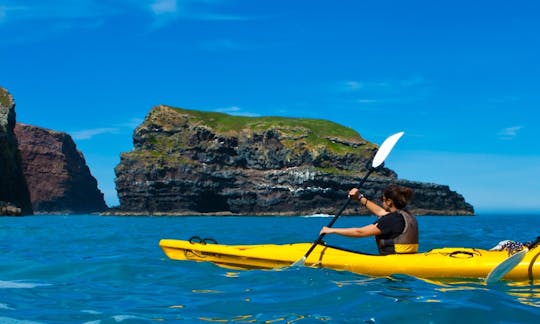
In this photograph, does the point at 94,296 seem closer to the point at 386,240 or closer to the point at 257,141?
the point at 386,240

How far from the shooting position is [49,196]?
7569 inches

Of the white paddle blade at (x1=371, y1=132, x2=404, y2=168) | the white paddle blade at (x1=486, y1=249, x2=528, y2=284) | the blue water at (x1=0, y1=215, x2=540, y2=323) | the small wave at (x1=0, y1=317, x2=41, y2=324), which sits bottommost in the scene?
the small wave at (x1=0, y1=317, x2=41, y2=324)

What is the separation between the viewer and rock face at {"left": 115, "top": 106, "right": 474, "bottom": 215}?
109 meters

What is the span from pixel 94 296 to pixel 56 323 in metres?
1.76

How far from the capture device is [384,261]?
8867mm

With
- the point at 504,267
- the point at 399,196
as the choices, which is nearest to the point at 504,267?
the point at 504,267

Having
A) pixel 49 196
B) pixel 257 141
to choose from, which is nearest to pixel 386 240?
pixel 257 141

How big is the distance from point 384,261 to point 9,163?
9419 centimetres

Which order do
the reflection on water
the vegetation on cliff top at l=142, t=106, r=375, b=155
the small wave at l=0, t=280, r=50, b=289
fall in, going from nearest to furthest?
the reflection on water, the small wave at l=0, t=280, r=50, b=289, the vegetation on cliff top at l=142, t=106, r=375, b=155

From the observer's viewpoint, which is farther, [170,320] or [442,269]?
[442,269]

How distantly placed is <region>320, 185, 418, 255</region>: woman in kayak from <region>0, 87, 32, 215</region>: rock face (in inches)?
3437

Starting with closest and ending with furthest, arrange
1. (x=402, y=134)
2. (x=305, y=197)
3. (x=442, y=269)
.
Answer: (x=442, y=269)
(x=402, y=134)
(x=305, y=197)

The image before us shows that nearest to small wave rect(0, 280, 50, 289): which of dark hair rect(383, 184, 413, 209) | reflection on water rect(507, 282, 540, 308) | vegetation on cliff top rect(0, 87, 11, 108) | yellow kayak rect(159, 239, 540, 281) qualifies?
yellow kayak rect(159, 239, 540, 281)

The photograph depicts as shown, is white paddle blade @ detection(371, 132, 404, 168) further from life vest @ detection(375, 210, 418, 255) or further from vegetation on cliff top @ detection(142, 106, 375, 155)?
vegetation on cliff top @ detection(142, 106, 375, 155)
